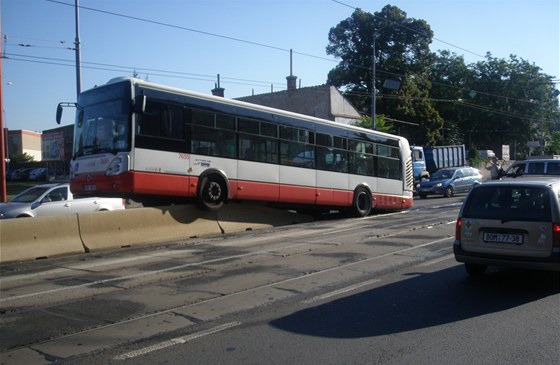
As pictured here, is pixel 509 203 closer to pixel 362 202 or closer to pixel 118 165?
pixel 118 165

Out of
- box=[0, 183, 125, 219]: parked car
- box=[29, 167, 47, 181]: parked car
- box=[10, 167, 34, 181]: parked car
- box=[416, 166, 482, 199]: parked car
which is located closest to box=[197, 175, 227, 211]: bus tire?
box=[0, 183, 125, 219]: parked car

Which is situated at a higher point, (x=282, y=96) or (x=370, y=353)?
(x=282, y=96)

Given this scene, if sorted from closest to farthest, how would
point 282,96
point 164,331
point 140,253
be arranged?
1. point 164,331
2. point 140,253
3. point 282,96

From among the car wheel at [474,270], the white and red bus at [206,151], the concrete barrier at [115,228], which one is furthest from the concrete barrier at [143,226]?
the car wheel at [474,270]

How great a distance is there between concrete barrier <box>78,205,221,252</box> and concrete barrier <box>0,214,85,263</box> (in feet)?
0.93

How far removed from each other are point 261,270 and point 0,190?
45.5 feet

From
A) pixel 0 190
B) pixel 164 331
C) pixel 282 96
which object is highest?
pixel 282 96

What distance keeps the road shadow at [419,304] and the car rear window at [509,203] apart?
1.07 metres

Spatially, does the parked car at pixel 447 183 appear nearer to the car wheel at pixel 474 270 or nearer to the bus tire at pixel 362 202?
the bus tire at pixel 362 202

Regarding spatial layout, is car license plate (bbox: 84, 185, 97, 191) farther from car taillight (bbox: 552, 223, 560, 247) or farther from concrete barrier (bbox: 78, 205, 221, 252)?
car taillight (bbox: 552, 223, 560, 247)

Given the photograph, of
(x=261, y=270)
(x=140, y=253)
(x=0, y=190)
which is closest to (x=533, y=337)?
(x=261, y=270)

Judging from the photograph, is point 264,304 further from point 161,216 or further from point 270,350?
point 161,216

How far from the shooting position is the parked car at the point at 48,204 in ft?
52.1

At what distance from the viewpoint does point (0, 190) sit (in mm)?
19234
